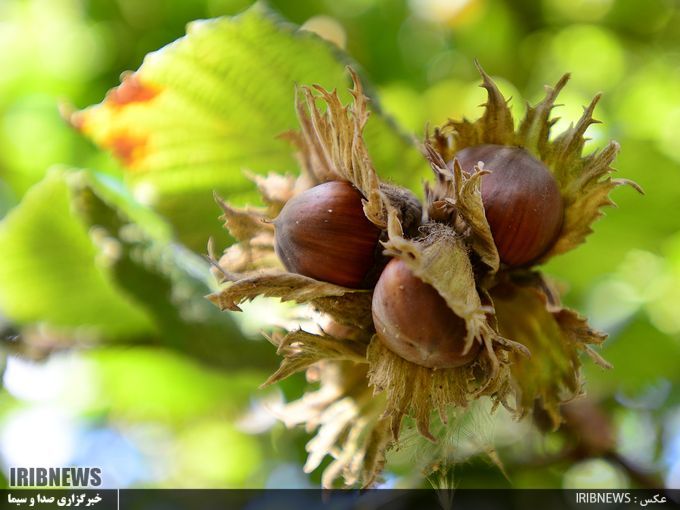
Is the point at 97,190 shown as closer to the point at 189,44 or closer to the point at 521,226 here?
the point at 189,44

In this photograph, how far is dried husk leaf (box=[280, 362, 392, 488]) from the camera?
3.76ft

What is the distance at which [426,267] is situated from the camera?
3.05 ft

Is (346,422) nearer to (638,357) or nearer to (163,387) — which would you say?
(163,387)

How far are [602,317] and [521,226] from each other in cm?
119

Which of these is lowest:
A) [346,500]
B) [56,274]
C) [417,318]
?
[346,500]

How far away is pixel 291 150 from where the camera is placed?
1.50 meters

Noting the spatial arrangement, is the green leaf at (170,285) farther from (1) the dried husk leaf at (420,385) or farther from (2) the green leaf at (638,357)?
(2) the green leaf at (638,357)

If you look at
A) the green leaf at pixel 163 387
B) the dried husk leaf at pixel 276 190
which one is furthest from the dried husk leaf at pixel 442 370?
the green leaf at pixel 163 387

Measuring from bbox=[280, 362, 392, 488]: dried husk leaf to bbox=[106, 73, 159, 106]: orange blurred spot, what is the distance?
0.61 meters

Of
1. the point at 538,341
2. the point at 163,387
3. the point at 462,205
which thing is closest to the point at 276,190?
the point at 462,205

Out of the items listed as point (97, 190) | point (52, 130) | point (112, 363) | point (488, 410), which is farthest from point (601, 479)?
point (52, 130)

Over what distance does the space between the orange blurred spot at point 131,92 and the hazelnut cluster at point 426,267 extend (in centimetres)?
37

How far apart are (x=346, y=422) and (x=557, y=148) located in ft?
1.74

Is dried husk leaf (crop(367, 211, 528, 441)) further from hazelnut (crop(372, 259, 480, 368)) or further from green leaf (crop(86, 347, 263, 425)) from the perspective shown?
green leaf (crop(86, 347, 263, 425))
